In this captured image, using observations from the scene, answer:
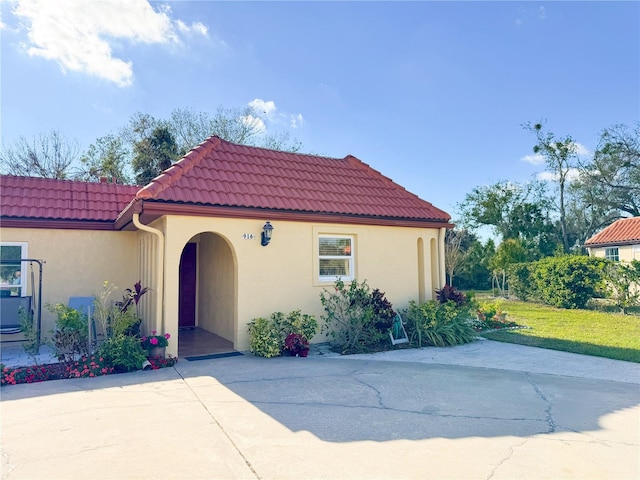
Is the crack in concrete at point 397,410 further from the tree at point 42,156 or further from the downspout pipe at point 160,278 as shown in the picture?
the tree at point 42,156

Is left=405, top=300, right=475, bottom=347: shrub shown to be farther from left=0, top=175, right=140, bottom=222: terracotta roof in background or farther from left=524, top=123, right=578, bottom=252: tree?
left=524, top=123, right=578, bottom=252: tree

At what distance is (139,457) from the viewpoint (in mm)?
4004

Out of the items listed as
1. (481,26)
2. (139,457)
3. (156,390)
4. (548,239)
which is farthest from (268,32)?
(548,239)

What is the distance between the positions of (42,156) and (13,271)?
18993mm

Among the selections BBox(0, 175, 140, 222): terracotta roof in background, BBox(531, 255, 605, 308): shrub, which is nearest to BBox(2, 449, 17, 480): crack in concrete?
BBox(0, 175, 140, 222): terracotta roof in background

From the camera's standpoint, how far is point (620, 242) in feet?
77.9

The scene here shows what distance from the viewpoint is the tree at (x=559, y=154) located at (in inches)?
1328

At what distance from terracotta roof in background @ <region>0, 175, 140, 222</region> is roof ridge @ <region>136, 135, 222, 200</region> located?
9.97ft

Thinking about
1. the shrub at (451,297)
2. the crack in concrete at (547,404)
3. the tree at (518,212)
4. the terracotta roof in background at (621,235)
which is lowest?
the crack in concrete at (547,404)

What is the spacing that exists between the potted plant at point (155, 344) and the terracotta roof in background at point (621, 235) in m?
25.0

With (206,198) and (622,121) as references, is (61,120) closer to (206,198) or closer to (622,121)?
(206,198)

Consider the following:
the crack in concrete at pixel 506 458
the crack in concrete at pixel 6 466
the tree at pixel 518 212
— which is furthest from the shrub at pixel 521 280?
the crack in concrete at pixel 6 466

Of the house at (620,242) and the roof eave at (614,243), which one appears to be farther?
the house at (620,242)

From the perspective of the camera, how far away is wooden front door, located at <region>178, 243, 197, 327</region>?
13125mm
